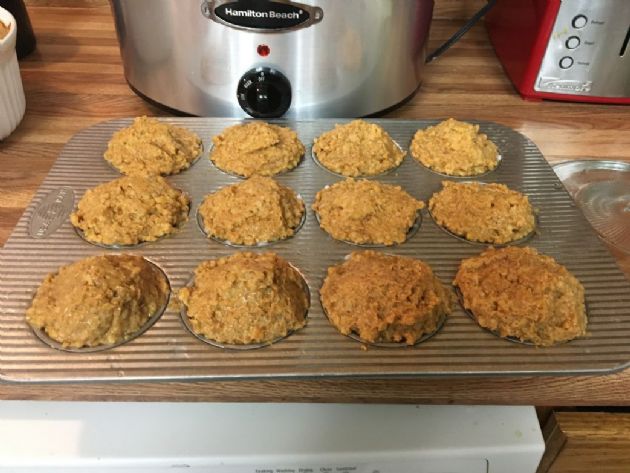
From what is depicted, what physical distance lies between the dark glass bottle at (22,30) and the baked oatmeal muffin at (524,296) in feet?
4.06

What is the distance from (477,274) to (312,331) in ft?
0.95

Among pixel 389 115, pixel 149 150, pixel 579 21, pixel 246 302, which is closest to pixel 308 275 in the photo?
pixel 246 302

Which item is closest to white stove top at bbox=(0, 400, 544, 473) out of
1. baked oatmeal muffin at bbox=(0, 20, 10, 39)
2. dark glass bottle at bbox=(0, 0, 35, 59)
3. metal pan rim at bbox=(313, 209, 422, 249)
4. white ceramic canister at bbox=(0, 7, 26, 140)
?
metal pan rim at bbox=(313, 209, 422, 249)

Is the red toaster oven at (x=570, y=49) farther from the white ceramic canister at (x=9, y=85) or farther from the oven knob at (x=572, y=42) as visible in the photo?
the white ceramic canister at (x=9, y=85)

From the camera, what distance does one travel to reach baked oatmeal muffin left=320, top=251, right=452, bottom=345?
0.81 metres

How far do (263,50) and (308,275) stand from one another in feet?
1.63

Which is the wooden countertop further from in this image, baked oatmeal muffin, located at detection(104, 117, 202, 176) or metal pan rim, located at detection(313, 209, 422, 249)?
metal pan rim, located at detection(313, 209, 422, 249)

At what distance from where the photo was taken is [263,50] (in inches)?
43.5

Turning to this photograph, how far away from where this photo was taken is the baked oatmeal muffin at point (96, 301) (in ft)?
2.59

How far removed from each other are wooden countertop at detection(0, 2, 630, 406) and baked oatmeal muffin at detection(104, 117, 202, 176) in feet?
0.52

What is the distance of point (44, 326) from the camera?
2.63 feet

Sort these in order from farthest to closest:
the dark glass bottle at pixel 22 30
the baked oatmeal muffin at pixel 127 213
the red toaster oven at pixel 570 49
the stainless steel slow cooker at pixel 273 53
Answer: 1. the dark glass bottle at pixel 22 30
2. the red toaster oven at pixel 570 49
3. the stainless steel slow cooker at pixel 273 53
4. the baked oatmeal muffin at pixel 127 213

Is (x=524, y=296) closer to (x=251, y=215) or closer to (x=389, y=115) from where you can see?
(x=251, y=215)

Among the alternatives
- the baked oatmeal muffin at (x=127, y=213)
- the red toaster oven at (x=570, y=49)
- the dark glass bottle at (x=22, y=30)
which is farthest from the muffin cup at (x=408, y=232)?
the dark glass bottle at (x=22, y=30)
